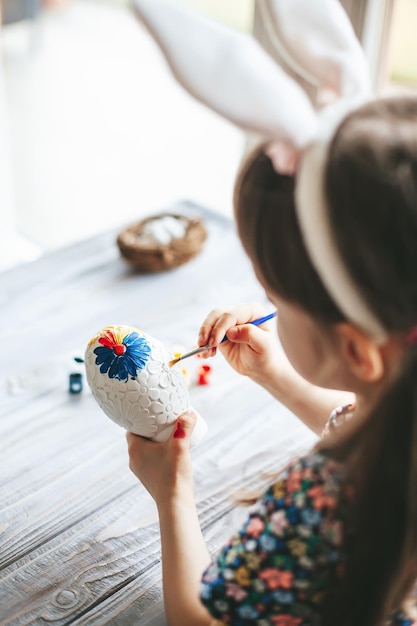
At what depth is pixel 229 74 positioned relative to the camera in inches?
21.1

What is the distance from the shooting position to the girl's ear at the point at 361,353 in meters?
0.59

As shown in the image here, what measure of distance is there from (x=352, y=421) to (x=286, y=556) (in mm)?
123

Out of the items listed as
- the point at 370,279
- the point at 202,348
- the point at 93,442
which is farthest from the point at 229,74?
the point at 93,442

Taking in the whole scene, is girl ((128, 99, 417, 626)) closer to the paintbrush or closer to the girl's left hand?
the girl's left hand

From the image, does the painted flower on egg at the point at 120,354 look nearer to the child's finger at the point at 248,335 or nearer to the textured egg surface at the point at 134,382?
the textured egg surface at the point at 134,382

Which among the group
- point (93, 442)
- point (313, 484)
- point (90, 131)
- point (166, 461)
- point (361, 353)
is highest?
point (361, 353)

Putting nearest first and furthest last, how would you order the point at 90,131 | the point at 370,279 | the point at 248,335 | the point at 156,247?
the point at 370,279 → the point at 248,335 → the point at 156,247 → the point at 90,131

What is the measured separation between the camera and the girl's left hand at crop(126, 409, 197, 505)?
0.80 metres

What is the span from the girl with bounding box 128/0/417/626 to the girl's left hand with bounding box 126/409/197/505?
7cm

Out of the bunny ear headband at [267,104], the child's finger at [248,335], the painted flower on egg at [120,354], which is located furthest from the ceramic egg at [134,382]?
the bunny ear headband at [267,104]

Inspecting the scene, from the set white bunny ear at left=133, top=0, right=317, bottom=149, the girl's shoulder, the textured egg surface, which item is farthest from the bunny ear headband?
the textured egg surface

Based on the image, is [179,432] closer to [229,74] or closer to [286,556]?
[286,556]

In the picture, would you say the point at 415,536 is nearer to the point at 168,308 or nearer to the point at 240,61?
the point at 240,61

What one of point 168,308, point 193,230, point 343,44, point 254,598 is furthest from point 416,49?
point 254,598
